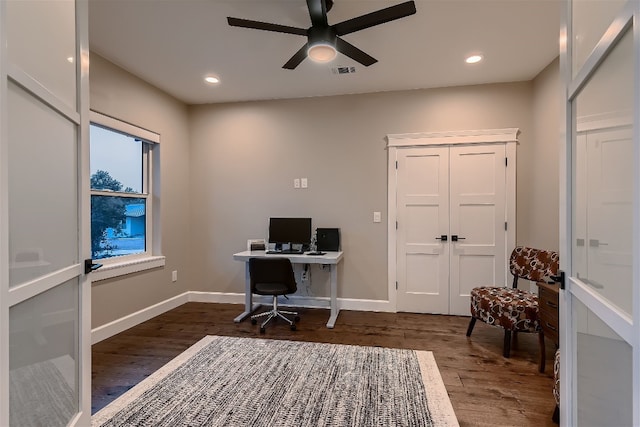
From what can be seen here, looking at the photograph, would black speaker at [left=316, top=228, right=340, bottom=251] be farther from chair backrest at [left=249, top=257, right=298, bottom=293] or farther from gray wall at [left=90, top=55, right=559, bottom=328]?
chair backrest at [left=249, top=257, right=298, bottom=293]

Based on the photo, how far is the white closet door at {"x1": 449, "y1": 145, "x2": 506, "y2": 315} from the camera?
11.8 ft

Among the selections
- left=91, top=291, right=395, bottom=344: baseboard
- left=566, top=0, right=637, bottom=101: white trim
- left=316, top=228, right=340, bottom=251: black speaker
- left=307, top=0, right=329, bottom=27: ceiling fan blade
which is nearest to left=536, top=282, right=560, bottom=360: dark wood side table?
left=566, top=0, right=637, bottom=101: white trim

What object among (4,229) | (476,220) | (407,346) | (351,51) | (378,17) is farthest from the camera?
(476,220)

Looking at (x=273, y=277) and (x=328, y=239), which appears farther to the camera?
(x=328, y=239)

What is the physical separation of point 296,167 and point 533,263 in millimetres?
2819

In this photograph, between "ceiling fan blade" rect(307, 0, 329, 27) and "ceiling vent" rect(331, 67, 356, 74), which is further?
"ceiling vent" rect(331, 67, 356, 74)

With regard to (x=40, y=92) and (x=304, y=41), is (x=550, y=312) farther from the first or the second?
(x=40, y=92)

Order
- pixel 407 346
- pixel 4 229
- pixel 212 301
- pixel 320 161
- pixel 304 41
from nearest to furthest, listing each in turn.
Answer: pixel 4 229 → pixel 304 41 → pixel 407 346 → pixel 320 161 → pixel 212 301

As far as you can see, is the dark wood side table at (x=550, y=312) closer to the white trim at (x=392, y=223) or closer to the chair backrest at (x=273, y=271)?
the white trim at (x=392, y=223)

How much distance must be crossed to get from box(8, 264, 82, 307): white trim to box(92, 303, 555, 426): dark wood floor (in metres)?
1.20

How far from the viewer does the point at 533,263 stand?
3.01 m

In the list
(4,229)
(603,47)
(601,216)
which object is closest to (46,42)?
(4,229)

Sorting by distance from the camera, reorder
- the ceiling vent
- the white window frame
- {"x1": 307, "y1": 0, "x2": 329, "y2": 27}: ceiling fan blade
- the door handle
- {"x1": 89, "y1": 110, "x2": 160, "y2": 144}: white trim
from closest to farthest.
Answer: the door handle, {"x1": 307, "y1": 0, "x2": 329, "y2": 27}: ceiling fan blade, {"x1": 89, "y1": 110, "x2": 160, "y2": 144}: white trim, the white window frame, the ceiling vent

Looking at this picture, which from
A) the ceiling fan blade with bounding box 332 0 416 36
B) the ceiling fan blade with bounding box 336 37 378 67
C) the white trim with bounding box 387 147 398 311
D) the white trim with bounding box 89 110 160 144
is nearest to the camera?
the ceiling fan blade with bounding box 332 0 416 36
